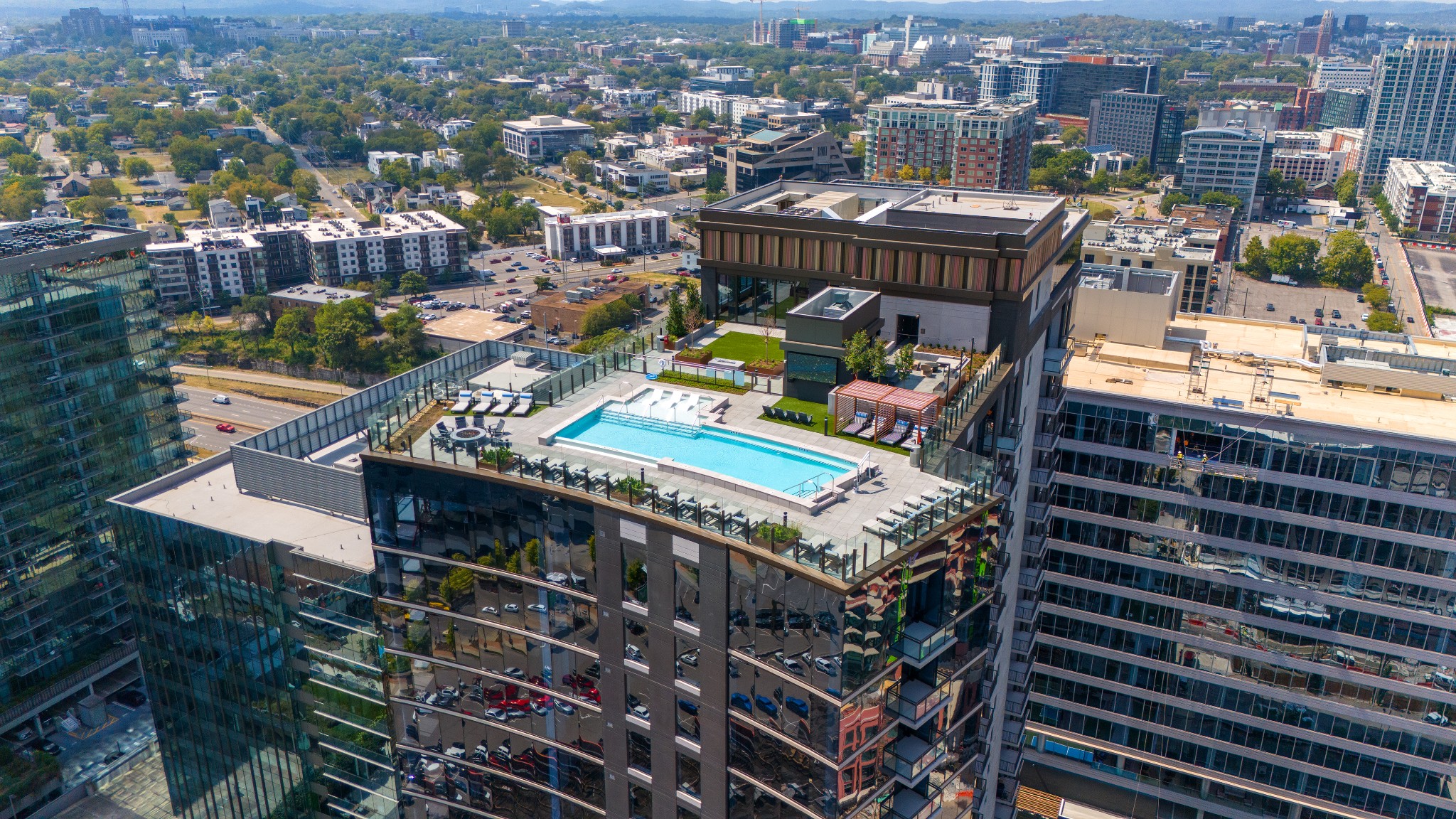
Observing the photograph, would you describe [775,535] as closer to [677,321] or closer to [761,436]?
[761,436]

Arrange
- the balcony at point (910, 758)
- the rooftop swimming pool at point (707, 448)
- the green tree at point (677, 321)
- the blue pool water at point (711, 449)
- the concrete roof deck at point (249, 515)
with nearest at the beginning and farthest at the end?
the balcony at point (910, 758) → the rooftop swimming pool at point (707, 448) → the blue pool water at point (711, 449) → the concrete roof deck at point (249, 515) → the green tree at point (677, 321)

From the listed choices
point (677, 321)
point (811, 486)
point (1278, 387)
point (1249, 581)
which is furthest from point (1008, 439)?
point (1278, 387)

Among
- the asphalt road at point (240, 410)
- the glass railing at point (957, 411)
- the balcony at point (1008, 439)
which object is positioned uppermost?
the glass railing at point (957, 411)

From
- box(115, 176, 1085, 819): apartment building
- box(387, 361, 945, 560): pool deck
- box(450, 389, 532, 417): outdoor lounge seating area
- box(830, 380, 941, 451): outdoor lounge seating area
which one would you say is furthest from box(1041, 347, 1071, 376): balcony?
box(450, 389, 532, 417): outdoor lounge seating area

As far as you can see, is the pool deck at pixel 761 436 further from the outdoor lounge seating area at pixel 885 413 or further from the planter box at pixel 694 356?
the planter box at pixel 694 356

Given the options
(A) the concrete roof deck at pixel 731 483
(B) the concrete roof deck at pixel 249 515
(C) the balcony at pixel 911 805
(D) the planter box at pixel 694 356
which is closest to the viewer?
(A) the concrete roof deck at pixel 731 483

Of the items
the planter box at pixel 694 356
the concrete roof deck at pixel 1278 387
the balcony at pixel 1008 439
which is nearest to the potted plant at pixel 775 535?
the planter box at pixel 694 356

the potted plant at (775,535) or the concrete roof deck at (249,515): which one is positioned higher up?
the potted plant at (775,535)

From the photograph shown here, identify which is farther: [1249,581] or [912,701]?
[1249,581]
